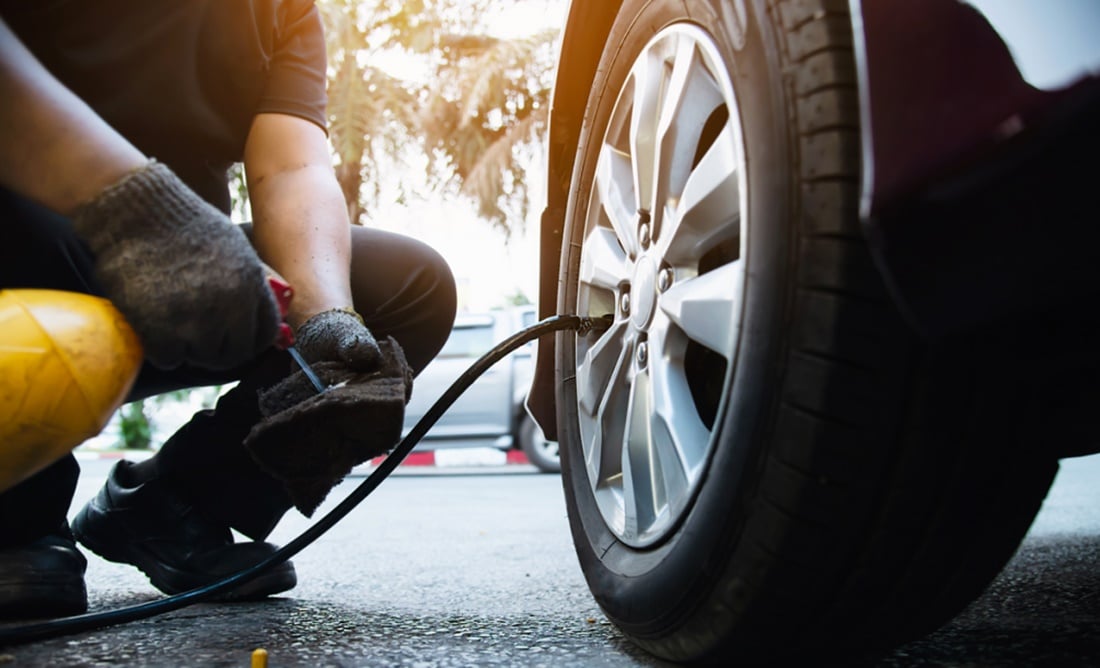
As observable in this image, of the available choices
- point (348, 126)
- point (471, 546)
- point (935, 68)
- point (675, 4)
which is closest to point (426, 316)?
point (675, 4)

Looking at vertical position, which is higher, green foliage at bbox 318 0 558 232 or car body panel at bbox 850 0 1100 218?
green foliage at bbox 318 0 558 232

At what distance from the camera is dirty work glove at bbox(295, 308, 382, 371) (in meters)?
1.17

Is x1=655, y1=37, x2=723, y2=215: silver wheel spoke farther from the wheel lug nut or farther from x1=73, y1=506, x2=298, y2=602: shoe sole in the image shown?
x1=73, y1=506, x2=298, y2=602: shoe sole

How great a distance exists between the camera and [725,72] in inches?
37.0

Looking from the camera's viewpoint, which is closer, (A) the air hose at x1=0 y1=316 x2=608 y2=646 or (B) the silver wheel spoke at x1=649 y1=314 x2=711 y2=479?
(B) the silver wheel spoke at x1=649 y1=314 x2=711 y2=479

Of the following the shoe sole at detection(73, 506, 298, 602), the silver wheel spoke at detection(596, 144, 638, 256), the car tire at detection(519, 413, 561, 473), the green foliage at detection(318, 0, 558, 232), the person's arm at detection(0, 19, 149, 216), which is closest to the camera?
the person's arm at detection(0, 19, 149, 216)

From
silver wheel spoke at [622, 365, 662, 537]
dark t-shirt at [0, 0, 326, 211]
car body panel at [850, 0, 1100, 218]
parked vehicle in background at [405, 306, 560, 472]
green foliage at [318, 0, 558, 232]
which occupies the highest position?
green foliage at [318, 0, 558, 232]

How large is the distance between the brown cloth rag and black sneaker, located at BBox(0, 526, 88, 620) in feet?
1.30

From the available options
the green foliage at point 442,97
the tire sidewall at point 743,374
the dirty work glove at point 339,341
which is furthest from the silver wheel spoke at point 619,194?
the green foliage at point 442,97

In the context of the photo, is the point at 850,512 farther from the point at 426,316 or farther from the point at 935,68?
the point at 426,316

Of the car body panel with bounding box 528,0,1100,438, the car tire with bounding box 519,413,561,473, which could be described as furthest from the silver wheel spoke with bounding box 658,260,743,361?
the car tire with bounding box 519,413,561,473

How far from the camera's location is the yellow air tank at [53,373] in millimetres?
835

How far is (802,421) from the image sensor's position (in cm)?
75

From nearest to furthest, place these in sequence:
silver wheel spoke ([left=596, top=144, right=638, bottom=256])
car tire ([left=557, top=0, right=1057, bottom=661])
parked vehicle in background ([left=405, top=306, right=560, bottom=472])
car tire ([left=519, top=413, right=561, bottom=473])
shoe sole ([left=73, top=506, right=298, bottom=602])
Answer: car tire ([left=557, top=0, right=1057, bottom=661])
silver wheel spoke ([left=596, top=144, right=638, bottom=256])
shoe sole ([left=73, top=506, right=298, bottom=602])
car tire ([left=519, top=413, right=561, bottom=473])
parked vehicle in background ([left=405, top=306, right=560, bottom=472])
